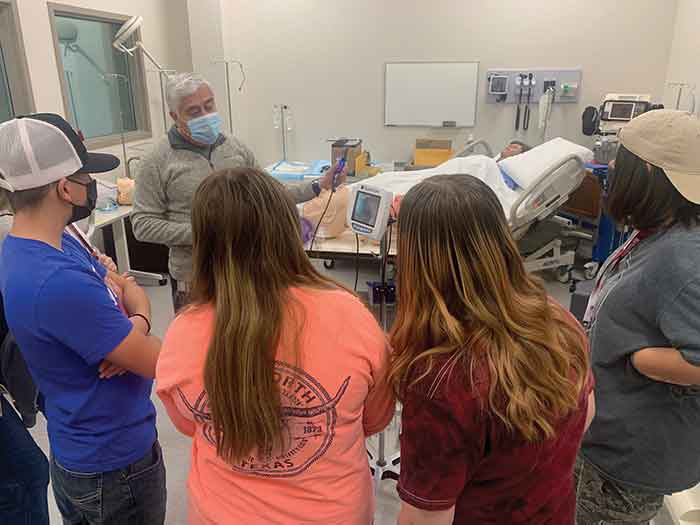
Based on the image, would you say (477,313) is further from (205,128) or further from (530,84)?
(530,84)

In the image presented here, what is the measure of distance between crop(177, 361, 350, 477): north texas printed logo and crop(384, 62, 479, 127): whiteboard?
4.69 metres

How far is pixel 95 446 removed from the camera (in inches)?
44.5

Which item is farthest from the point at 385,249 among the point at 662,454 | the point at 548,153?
the point at 548,153

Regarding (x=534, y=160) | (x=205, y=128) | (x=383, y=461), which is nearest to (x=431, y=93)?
(x=534, y=160)

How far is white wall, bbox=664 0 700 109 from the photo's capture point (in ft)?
12.6

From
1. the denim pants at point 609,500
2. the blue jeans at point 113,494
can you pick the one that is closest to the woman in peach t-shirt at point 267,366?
the blue jeans at point 113,494

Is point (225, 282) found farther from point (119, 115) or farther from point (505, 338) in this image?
point (119, 115)

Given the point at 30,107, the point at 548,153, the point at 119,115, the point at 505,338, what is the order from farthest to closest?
the point at 119,115 < the point at 548,153 < the point at 30,107 < the point at 505,338

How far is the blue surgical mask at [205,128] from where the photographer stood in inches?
81.4

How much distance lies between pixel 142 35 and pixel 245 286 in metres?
4.58

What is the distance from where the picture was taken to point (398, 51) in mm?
5094

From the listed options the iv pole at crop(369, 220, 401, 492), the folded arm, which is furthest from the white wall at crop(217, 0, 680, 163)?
the folded arm

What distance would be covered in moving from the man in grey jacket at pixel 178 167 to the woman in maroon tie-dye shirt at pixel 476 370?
1.35 meters

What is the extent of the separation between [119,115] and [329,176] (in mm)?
3108
